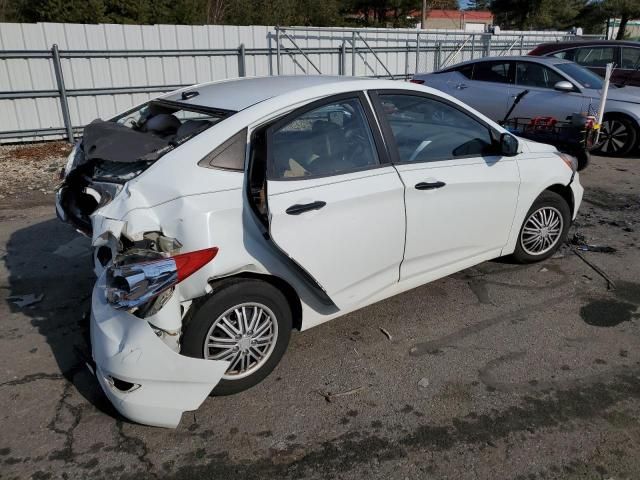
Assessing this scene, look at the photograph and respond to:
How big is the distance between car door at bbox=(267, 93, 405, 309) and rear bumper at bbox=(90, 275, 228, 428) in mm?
788

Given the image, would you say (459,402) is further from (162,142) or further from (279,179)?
(162,142)

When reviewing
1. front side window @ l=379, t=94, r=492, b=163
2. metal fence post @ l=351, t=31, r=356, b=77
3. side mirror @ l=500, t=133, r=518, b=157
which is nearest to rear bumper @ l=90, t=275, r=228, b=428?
front side window @ l=379, t=94, r=492, b=163

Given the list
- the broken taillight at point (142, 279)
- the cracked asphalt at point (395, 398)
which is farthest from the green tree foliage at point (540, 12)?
Answer: the broken taillight at point (142, 279)

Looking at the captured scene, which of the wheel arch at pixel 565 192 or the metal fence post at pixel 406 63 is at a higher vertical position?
the metal fence post at pixel 406 63

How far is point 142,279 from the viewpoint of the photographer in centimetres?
255

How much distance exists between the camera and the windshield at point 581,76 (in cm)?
909

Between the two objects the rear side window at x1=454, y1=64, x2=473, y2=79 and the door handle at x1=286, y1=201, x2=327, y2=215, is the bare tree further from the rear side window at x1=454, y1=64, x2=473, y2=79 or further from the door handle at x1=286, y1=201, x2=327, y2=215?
the door handle at x1=286, y1=201, x2=327, y2=215

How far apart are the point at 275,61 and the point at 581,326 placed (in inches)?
409

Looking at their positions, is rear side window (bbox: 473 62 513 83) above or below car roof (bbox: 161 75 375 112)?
below

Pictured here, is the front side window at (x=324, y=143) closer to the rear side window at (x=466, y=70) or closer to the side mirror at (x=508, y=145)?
the side mirror at (x=508, y=145)

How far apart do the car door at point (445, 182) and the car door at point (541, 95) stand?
565cm

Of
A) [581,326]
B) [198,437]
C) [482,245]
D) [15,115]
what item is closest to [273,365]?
[198,437]

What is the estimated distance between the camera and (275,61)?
12.6 metres

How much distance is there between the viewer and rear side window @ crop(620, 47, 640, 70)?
10.9 metres
